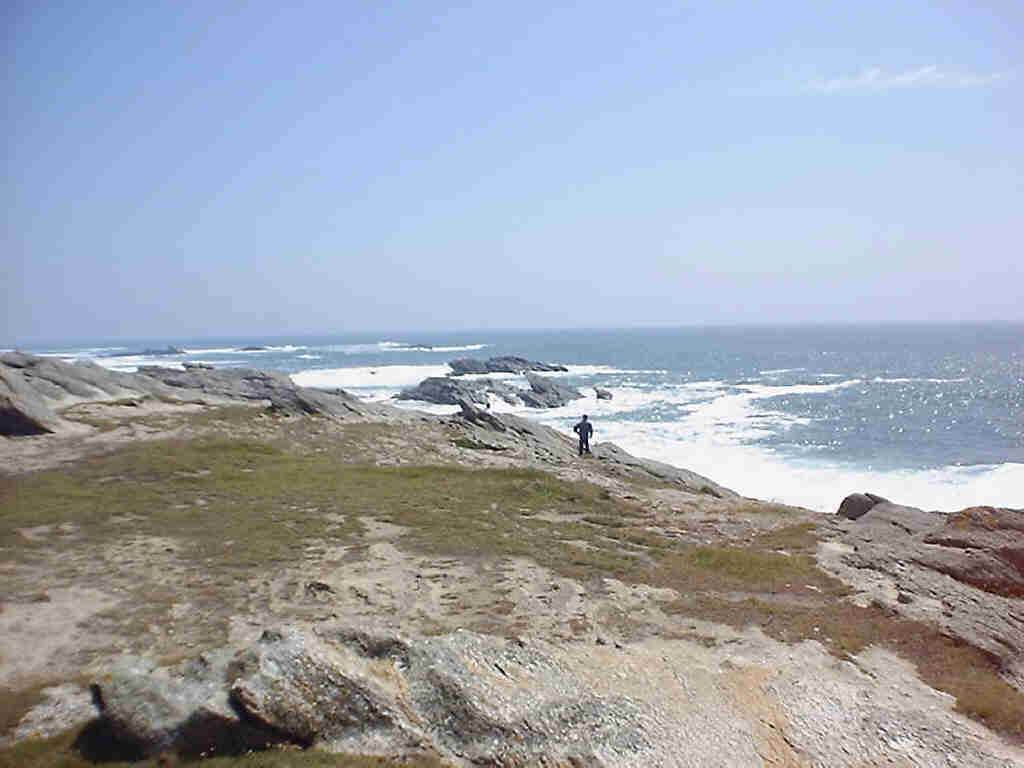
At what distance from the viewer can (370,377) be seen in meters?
121

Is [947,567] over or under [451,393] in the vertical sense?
over

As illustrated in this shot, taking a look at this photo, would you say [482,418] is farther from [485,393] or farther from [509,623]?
[485,393]

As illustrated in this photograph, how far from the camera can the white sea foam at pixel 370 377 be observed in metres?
105

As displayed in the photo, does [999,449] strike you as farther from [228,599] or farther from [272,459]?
[228,599]

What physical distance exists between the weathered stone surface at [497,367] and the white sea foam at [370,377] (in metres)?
3.96

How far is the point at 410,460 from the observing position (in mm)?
29609

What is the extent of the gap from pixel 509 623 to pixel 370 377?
365 ft

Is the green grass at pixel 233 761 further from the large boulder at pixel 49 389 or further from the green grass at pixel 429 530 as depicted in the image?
the large boulder at pixel 49 389

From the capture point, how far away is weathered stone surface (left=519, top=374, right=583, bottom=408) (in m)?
86.6

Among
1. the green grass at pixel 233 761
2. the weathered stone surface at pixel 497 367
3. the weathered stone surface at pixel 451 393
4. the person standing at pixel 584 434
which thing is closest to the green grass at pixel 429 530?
the green grass at pixel 233 761

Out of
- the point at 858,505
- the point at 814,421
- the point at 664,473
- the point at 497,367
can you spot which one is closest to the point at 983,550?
the point at 858,505

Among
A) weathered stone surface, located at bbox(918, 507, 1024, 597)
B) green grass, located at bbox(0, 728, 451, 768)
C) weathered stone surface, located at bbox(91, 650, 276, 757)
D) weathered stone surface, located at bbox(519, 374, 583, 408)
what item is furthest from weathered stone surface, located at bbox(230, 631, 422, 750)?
weathered stone surface, located at bbox(519, 374, 583, 408)

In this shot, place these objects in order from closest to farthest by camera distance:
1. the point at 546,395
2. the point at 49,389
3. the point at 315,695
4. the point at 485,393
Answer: the point at 315,695, the point at 49,389, the point at 485,393, the point at 546,395

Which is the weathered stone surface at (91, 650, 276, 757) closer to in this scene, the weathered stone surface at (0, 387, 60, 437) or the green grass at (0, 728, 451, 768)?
the green grass at (0, 728, 451, 768)
